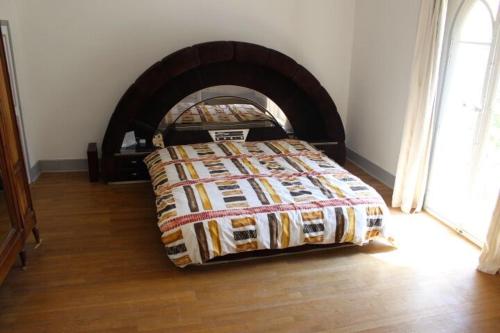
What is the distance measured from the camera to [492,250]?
9.20 ft

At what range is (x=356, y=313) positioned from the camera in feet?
7.91

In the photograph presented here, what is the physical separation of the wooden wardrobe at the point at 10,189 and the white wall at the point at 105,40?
1580mm

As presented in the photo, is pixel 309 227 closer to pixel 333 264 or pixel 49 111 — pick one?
pixel 333 264

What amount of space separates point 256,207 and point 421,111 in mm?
1657

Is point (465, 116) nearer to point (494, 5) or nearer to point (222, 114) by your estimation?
point (494, 5)

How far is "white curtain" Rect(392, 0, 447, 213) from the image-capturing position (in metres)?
3.32

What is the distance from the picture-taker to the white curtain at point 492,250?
9.03 ft

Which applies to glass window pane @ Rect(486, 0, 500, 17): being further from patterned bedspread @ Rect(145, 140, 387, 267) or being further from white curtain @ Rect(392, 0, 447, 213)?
patterned bedspread @ Rect(145, 140, 387, 267)

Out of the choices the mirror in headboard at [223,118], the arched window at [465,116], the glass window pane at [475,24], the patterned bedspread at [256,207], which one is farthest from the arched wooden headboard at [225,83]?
the glass window pane at [475,24]

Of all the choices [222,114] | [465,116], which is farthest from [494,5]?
[222,114]

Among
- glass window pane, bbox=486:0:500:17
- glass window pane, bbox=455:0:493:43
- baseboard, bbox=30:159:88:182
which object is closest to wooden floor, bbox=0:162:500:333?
baseboard, bbox=30:159:88:182

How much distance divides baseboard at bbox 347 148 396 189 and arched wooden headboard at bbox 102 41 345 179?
0.92 feet

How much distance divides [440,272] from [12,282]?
9.01 feet

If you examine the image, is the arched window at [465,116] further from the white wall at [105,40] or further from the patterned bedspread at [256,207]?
the white wall at [105,40]
